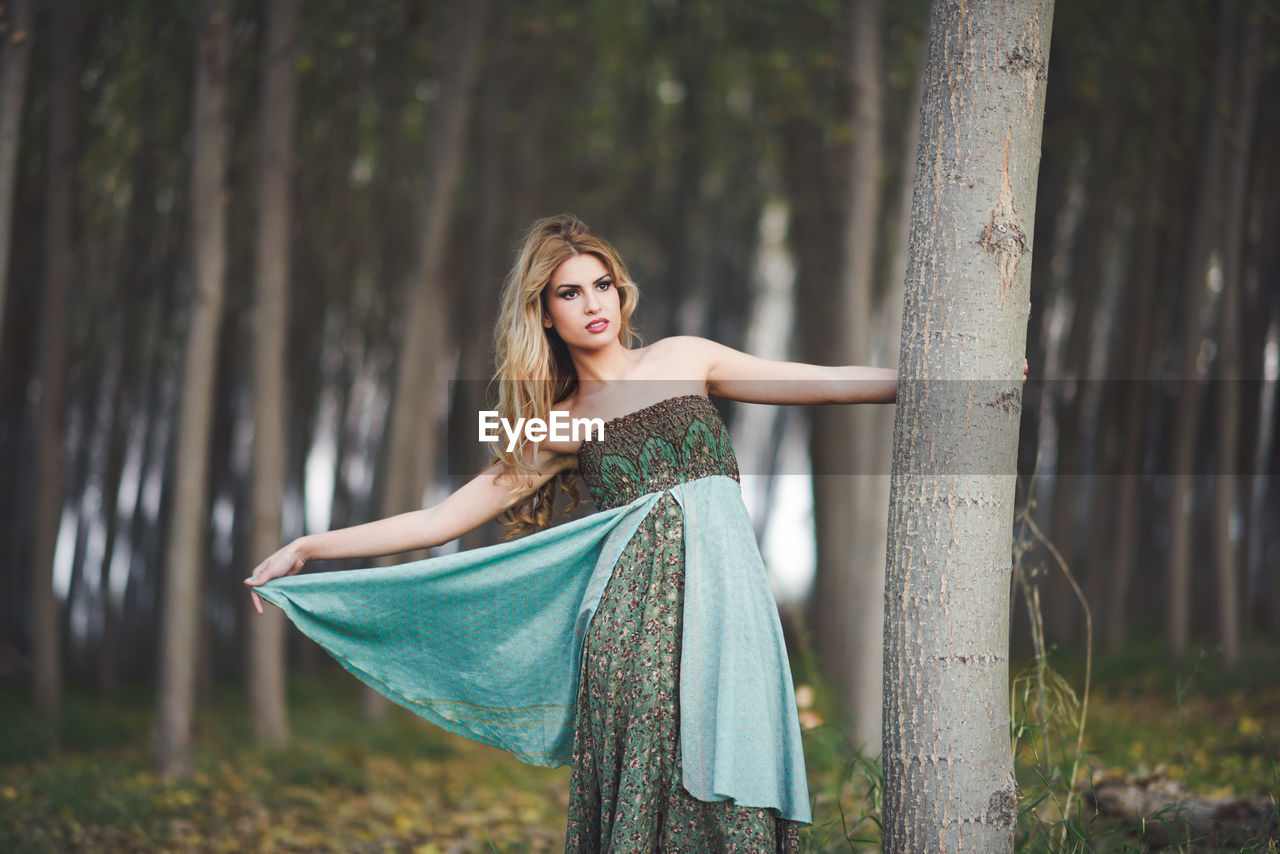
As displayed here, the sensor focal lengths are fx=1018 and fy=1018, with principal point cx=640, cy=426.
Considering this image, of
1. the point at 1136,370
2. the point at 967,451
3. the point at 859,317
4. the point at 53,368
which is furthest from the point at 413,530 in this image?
the point at 1136,370

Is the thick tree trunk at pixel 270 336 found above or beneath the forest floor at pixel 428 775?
above

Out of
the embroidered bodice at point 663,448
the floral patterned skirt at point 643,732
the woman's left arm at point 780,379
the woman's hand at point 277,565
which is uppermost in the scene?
the woman's left arm at point 780,379

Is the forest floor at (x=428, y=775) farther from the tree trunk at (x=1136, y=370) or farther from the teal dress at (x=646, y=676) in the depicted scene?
the tree trunk at (x=1136, y=370)

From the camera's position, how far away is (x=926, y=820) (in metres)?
2.21

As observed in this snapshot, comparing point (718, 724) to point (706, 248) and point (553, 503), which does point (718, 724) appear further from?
point (706, 248)

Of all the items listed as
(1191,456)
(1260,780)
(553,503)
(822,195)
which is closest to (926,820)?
(553,503)

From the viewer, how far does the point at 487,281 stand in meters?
8.88

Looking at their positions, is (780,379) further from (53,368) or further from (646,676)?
Answer: (53,368)

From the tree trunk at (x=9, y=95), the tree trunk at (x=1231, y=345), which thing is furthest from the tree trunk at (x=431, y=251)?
the tree trunk at (x=1231, y=345)

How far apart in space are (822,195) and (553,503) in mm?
7129

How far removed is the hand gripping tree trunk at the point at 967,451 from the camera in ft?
7.21

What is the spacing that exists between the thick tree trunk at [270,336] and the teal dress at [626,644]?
3259 millimetres

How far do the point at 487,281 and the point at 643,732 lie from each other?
6.90 metres

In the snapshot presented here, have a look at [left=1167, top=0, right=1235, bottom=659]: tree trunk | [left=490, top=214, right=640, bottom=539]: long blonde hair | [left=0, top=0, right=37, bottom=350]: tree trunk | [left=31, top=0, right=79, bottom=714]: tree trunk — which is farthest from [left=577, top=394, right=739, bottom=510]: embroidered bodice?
[left=1167, top=0, right=1235, bottom=659]: tree trunk
